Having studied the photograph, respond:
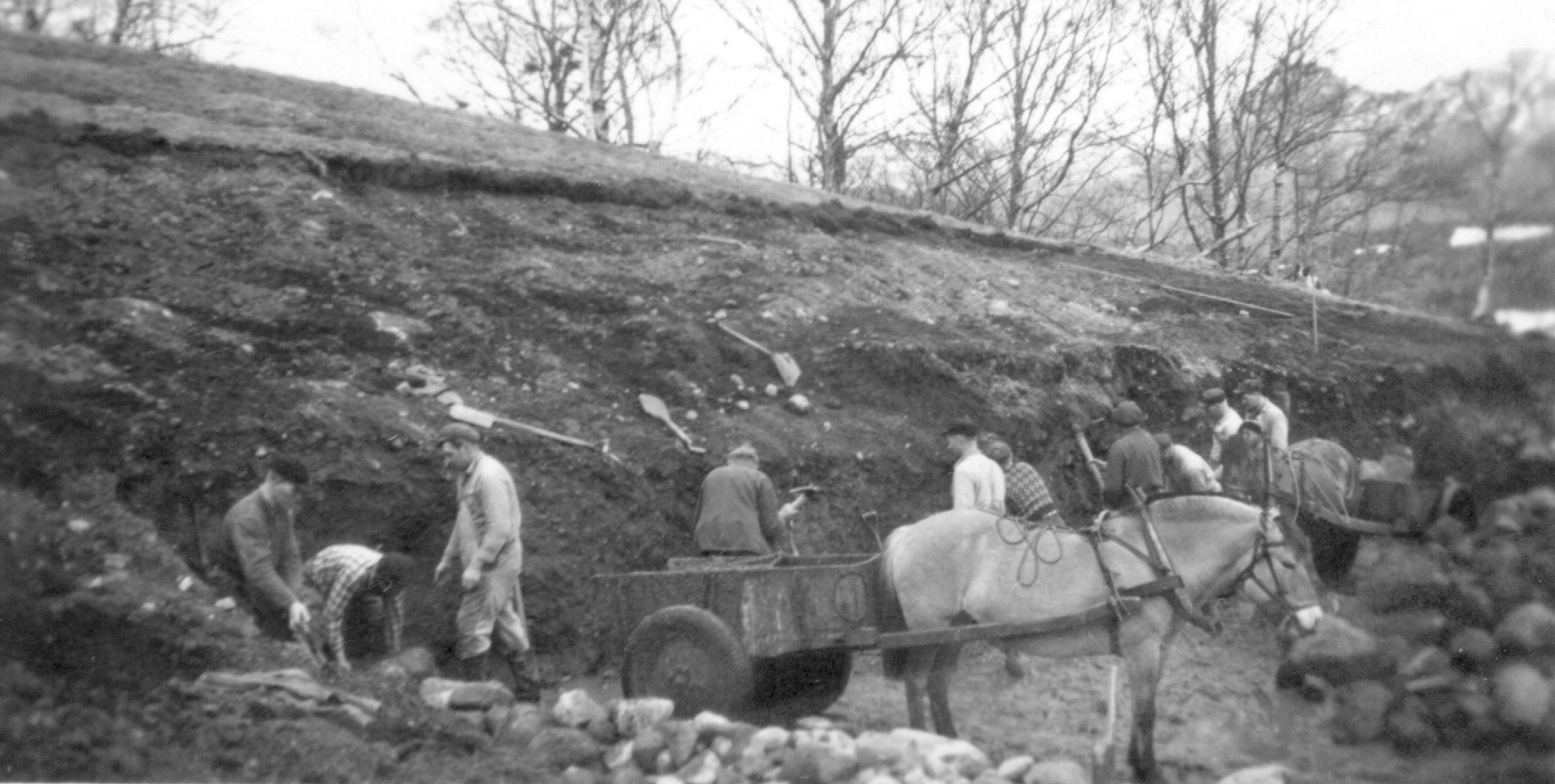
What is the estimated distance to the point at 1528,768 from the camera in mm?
3977

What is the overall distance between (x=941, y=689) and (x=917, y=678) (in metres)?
0.16

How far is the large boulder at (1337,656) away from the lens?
4.43 metres

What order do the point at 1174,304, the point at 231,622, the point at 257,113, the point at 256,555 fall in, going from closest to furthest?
the point at 231,622 < the point at 256,555 < the point at 257,113 < the point at 1174,304

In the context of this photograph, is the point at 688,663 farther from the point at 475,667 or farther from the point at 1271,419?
the point at 1271,419

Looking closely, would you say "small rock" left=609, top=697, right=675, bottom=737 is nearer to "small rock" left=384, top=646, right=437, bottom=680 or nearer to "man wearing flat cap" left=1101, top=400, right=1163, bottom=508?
"small rock" left=384, top=646, right=437, bottom=680

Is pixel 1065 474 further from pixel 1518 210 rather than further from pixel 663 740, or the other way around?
pixel 1518 210

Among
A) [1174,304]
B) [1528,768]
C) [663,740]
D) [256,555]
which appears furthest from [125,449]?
[1174,304]

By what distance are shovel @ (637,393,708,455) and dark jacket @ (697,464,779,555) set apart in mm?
1317

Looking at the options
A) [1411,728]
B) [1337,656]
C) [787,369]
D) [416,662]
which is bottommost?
[416,662]

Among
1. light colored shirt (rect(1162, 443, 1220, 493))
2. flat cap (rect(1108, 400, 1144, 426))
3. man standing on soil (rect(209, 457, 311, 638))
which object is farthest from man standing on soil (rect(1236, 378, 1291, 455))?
man standing on soil (rect(209, 457, 311, 638))

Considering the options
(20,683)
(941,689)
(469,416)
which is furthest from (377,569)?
(941,689)

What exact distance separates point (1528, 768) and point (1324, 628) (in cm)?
122

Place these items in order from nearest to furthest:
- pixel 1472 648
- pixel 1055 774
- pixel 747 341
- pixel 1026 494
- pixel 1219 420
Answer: pixel 1472 648, pixel 1055 774, pixel 1026 494, pixel 1219 420, pixel 747 341

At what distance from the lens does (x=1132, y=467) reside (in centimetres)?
863
